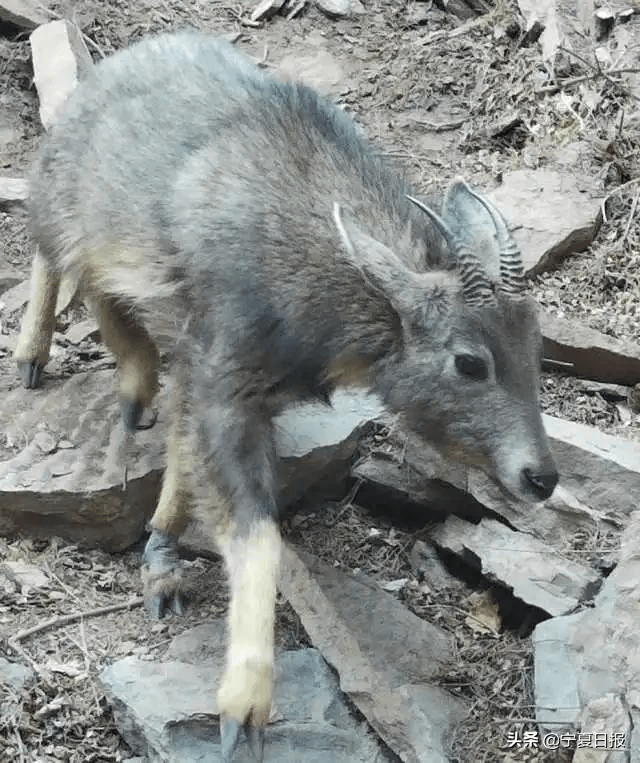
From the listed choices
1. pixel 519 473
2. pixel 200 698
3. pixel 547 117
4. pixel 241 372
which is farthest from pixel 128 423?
pixel 547 117

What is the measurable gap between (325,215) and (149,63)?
1.55 metres

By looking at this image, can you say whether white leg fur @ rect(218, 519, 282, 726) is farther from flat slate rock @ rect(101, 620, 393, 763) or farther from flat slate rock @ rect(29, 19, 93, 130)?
flat slate rock @ rect(29, 19, 93, 130)

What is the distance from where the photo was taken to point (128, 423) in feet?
20.3

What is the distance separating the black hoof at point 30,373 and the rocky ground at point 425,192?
0.38 ft

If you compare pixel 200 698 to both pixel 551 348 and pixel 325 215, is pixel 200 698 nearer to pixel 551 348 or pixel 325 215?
pixel 325 215

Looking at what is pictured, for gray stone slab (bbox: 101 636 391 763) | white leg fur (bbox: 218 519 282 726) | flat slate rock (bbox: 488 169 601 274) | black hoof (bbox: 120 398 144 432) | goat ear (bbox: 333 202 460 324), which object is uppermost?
goat ear (bbox: 333 202 460 324)

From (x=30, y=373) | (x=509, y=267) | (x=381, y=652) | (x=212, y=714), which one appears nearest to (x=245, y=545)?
(x=212, y=714)

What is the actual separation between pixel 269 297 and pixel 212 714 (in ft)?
5.12

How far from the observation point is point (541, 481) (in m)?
4.77

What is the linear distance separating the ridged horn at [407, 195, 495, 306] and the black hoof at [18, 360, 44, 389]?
2517 mm

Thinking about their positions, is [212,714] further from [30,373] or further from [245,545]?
[30,373]

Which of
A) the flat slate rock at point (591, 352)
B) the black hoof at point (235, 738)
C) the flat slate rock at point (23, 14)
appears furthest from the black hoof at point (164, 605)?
the flat slate rock at point (23, 14)

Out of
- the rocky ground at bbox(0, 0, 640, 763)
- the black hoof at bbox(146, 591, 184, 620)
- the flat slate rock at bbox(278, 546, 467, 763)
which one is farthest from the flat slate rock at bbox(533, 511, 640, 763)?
the black hoof at bbox(146, 591, 184, 620)

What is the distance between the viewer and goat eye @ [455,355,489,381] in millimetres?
4789
